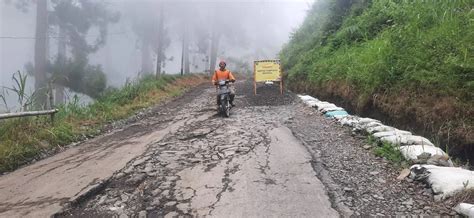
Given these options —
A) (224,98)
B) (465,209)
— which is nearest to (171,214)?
(465,209)

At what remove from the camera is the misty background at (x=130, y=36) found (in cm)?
2514

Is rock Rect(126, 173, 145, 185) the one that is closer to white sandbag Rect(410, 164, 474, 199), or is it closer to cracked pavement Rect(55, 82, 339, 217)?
cracked pavement Rect(55, 82, 339, 217)

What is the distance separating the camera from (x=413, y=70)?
721cm

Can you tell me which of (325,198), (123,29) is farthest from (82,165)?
(123,29)

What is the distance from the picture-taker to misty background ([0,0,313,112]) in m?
25.1

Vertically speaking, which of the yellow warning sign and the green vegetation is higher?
the yellow warning sign

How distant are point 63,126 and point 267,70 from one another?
8623mm

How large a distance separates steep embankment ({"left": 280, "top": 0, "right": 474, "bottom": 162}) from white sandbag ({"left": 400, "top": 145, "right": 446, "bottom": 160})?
545mm

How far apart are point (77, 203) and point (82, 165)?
1863mm

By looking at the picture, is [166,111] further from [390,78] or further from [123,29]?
[123,29]

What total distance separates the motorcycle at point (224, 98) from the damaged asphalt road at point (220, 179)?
6.78 feet

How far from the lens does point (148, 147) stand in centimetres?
707

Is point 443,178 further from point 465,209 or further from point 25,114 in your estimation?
point 25,114

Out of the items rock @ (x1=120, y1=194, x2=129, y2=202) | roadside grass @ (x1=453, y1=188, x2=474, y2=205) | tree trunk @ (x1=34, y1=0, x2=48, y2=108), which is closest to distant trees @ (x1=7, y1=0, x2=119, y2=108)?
tree trunk @ (x1=34, y1=0, x2=48, y2=108)
